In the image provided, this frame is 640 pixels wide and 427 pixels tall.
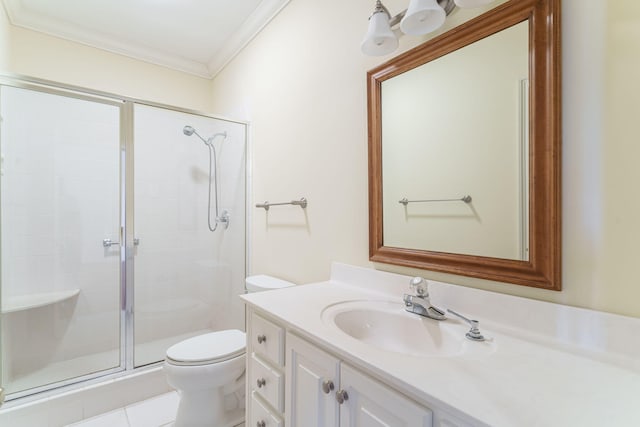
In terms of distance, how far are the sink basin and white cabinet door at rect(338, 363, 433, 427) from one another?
0.18m

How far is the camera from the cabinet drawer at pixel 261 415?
104 cm

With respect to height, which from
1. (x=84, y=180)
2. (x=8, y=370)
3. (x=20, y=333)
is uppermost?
(x=84, y=180)

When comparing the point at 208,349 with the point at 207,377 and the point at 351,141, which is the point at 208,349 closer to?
the point at 207,377

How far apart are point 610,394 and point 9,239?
2.80 metres

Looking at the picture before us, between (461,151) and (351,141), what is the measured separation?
0.54 meters

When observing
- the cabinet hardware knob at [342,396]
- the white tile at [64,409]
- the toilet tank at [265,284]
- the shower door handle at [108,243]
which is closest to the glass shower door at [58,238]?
the shower door handle at [108,243]

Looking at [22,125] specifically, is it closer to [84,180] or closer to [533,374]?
[84,180]

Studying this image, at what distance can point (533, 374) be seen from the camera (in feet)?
2.09

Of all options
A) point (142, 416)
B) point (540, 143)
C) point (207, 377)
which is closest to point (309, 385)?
point (207, 377)

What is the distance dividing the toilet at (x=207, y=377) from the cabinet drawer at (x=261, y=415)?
15.5 inches

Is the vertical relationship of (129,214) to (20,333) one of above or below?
above

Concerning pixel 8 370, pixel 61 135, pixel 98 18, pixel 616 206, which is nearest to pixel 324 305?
pixel 616 206

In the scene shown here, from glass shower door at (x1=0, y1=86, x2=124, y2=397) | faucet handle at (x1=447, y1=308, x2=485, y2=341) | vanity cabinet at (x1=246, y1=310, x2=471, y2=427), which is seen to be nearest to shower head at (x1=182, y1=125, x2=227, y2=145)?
glass shower door at (x1=0, y1=86, x2=124, y2=397)

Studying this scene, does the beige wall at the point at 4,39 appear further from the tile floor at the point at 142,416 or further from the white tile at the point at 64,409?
the tile floor at the point at 142,416
